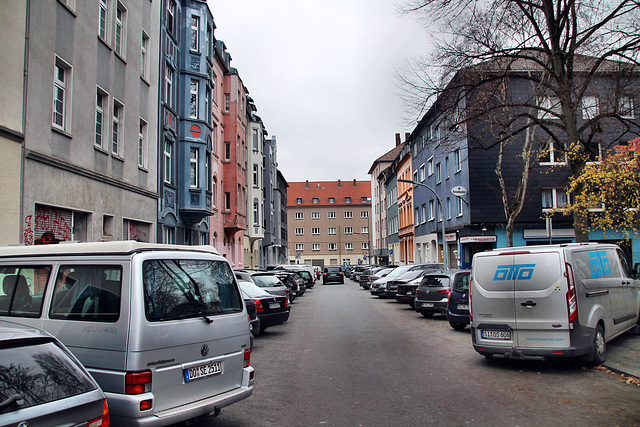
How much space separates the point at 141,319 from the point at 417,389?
167 inches

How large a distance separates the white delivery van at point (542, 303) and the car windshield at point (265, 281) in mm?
8946

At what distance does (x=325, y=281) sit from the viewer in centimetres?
5019

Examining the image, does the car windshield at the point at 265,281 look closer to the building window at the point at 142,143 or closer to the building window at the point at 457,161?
the building window at the point at 142,143

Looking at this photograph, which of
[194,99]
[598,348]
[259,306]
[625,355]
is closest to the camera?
[598,348]

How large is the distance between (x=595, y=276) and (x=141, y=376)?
7974 mm

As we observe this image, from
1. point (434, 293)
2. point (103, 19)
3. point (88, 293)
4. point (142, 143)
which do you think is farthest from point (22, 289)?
point (142, 143)

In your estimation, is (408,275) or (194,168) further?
(194,168)

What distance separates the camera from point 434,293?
658 inches

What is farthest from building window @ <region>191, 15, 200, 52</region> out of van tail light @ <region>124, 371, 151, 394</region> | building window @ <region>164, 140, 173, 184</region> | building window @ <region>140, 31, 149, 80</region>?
van tail light @ <region>124, 371, 151, 394</region>

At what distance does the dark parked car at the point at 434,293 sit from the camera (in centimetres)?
1652

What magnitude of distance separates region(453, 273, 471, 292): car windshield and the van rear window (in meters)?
8.88

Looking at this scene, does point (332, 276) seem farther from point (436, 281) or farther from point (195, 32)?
point (436, 281)

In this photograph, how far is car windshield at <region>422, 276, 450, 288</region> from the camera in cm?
1674

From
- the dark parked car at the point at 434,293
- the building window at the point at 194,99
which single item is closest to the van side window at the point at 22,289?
the dark parked car at the point at 434,293
